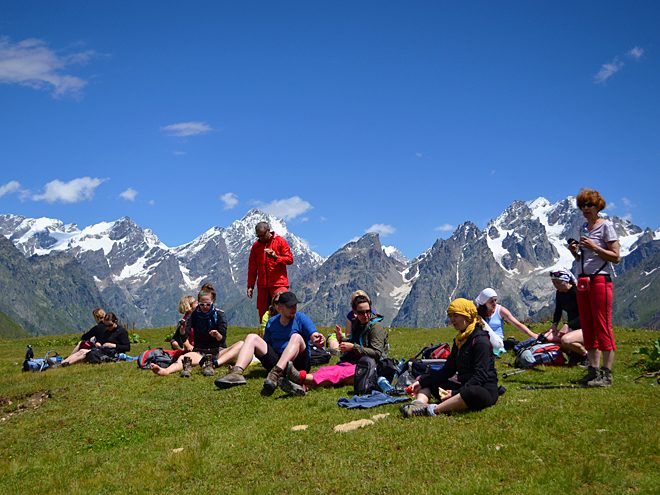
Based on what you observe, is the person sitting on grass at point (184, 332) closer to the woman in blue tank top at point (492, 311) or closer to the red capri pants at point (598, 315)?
the woman in blue tank top at point (492, 311)

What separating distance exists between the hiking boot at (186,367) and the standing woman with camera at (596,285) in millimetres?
10007

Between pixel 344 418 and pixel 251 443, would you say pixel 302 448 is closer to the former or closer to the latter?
pixel 251 443

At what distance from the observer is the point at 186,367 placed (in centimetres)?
1446

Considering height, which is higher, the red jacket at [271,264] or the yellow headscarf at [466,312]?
the red jacket at [271,264]

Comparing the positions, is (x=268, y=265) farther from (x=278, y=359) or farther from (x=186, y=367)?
(x=278, y=359)

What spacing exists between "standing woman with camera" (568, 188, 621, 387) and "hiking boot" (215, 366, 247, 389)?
7826 mm

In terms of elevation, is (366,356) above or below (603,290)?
below

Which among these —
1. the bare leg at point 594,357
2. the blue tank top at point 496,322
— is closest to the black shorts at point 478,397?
the bare leg at point 594,357

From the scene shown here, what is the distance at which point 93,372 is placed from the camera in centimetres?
1592

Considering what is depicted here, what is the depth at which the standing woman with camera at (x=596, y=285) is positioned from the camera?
33.3 ft

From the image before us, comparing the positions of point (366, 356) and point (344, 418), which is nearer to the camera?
point (344, 418)

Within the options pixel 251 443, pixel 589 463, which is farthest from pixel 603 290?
pixel 251 443

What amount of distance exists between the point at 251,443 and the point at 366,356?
434 cm

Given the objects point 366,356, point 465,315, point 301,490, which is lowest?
point 301,490
